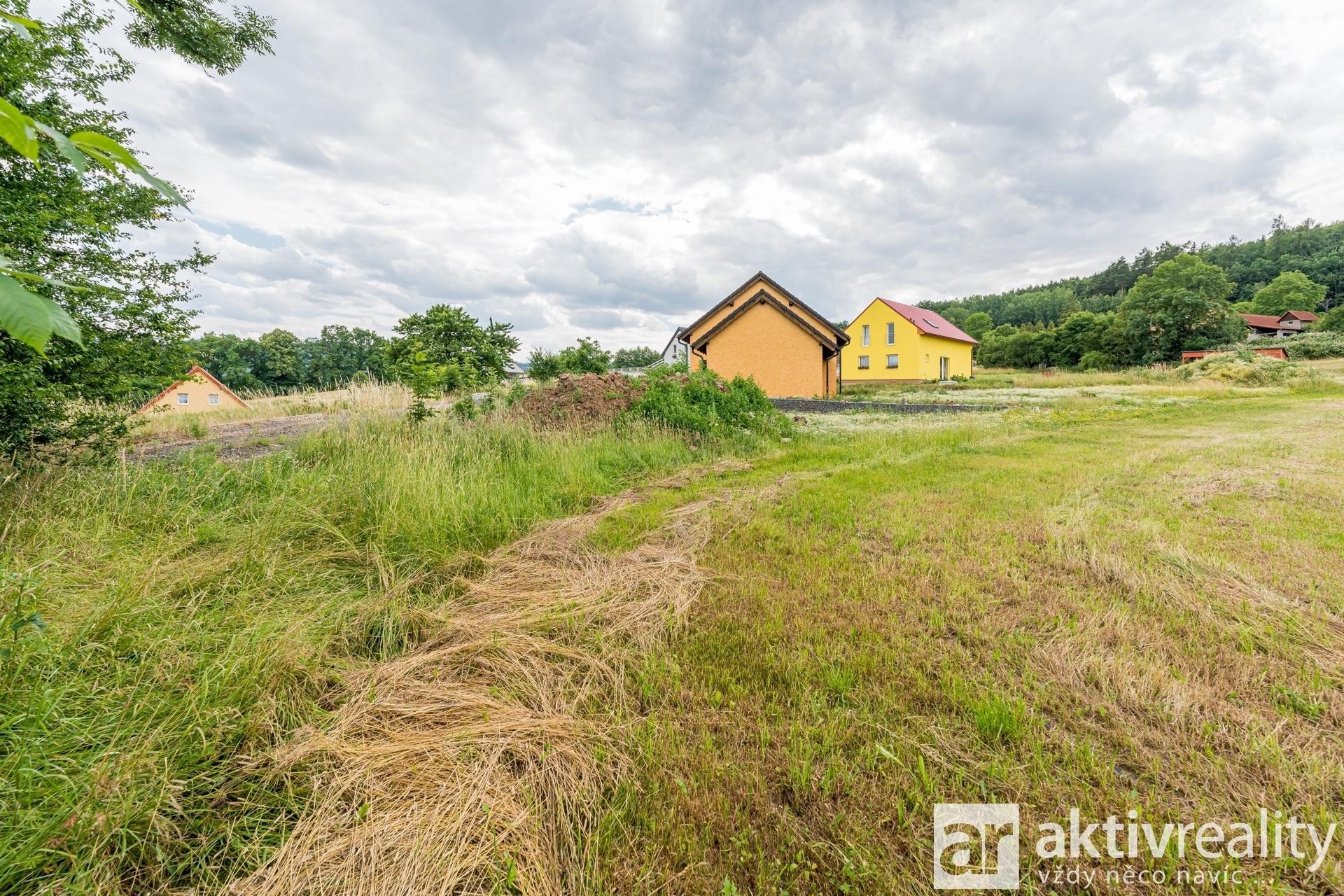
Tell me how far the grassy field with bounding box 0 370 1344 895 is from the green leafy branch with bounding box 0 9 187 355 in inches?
→ 67.4

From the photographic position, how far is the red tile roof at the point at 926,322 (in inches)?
1261

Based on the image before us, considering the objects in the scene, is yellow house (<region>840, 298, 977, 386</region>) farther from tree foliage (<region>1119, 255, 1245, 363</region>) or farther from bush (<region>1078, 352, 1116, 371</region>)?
tree foliage (<region>1119, 255, 1245, 363</region>)

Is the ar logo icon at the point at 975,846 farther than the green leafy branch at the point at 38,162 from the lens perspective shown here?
Yes

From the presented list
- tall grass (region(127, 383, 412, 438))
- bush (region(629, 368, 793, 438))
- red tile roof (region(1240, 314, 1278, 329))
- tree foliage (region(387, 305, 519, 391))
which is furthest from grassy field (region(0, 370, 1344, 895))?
red tile roof (region(1240, 314, 1278, 329))

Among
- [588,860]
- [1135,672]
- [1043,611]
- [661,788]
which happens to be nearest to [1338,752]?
[1135,672]

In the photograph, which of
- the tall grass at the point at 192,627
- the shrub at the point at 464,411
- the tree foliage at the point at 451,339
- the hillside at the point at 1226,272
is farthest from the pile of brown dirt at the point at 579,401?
the hillside at the point at 1226,272

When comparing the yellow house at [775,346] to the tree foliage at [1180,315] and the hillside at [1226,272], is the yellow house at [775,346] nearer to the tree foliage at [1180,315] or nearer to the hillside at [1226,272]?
the tree foliage at [1180,315]

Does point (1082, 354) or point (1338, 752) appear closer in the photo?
point (1338, 752)

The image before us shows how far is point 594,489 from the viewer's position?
233 inches

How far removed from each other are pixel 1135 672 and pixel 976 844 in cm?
145

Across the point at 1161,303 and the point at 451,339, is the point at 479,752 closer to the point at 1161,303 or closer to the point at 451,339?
the point at 451,339

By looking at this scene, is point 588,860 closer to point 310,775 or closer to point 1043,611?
point 310,775

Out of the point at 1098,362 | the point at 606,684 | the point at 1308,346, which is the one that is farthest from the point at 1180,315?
the point at 606,684

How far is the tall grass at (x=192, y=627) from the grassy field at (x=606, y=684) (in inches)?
0.6
